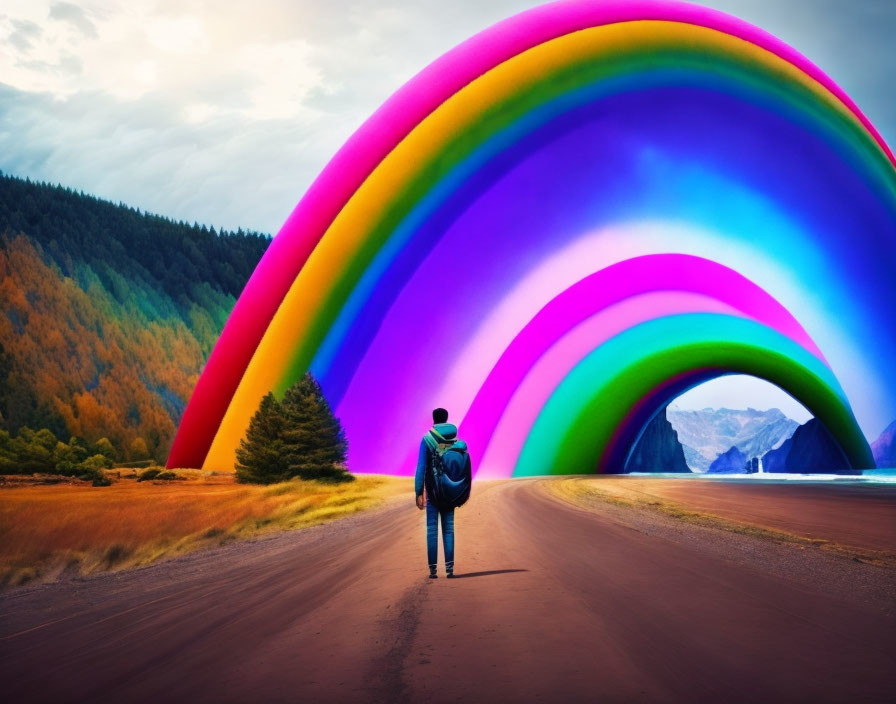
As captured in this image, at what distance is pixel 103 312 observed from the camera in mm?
42938

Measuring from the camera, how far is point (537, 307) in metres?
24.0

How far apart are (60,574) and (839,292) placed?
19445 mm

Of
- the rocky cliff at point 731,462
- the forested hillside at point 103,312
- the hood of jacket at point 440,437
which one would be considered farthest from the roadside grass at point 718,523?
the rocky cliff at point 731,462

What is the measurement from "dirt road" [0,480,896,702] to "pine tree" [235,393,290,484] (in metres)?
8.83

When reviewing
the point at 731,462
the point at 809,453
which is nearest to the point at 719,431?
the point at 731,462

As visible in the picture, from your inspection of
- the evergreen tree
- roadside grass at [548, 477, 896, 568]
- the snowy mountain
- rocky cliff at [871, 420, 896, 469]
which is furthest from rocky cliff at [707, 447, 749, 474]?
the evergreen tree

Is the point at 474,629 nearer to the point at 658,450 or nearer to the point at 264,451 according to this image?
the point at 264,451

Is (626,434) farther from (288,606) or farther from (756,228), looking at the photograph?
(288,606)

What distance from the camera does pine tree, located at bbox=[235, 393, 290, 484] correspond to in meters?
16.3

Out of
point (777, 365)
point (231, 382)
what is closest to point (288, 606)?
point (231, 382)

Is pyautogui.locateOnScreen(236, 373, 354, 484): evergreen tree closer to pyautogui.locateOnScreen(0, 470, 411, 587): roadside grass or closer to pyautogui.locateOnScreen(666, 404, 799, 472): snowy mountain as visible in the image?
pyautogui.locateOnScreen(0, 470, 411, 587): roadside grass

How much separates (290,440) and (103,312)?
31.2 metres

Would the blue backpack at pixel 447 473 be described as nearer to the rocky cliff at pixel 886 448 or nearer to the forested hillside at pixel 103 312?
the rocky cliff at pixel 886 448

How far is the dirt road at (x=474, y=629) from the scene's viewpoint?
322cm
